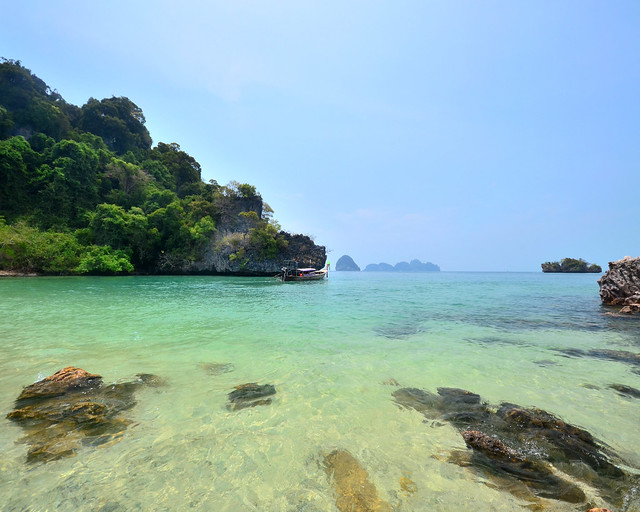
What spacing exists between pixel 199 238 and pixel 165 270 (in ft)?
23.1

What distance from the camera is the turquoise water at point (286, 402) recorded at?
2.29m

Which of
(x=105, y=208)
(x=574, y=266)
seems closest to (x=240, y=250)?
(x=105, y=208)

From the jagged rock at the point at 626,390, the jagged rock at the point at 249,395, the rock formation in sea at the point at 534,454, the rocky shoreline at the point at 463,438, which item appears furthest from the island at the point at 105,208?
the jagged rock at the point at 626,390

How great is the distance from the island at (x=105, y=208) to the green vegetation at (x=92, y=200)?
0.13 m

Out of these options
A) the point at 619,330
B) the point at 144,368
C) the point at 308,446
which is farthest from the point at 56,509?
the point at 619,330

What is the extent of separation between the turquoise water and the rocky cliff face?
33.5 meters

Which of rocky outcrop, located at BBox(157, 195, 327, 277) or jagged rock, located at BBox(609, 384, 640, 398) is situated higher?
rocky outcrop, located at BBox(157, 195, 327, 277)

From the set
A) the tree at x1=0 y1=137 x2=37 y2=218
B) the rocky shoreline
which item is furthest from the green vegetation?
the rocky shoreline

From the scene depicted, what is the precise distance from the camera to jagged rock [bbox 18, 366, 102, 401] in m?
3.89

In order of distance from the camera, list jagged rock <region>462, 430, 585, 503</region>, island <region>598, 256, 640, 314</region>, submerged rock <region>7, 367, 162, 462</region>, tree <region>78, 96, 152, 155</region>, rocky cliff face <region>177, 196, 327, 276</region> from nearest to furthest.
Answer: jagged rock <region>462, 430, 585, 503</region> → submerged rock <region>7, 367, 162, 462</region> → island <region>598, 256, 640, 314</region> → rocky cliff face <region>177, 196, 327, 276</region> → tree <region>78, 96, 152, 155</region>

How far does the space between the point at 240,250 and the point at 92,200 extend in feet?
71.4

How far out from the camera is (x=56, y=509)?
2041 millimetres

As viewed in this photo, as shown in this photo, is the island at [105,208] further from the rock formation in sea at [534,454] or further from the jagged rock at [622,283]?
the rock formation in sea at [534,454]

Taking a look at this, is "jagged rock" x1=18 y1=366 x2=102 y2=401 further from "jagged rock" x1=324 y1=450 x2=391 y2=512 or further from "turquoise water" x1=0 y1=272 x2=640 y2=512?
"jagged rock" x1=324 y1=450 x2=391 y2=512
